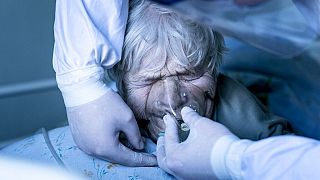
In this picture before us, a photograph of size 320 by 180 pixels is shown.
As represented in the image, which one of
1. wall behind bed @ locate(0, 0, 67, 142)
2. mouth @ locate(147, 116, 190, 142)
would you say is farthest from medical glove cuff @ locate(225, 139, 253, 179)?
wall behind bed @ locate(0, 0, 67, 142)

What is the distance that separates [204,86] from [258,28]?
38 cm

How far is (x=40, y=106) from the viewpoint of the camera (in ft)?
5.27

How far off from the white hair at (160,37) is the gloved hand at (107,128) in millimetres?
110

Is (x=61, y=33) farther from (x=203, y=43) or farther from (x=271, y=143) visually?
(x=271, y=143)

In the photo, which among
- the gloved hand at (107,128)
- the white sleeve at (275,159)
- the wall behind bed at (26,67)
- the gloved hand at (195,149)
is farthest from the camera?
the wall behind bed at (26,67)

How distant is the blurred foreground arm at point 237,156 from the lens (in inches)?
28.0

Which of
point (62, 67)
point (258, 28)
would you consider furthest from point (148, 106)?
point (258, 28)

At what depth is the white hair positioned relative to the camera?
114cm

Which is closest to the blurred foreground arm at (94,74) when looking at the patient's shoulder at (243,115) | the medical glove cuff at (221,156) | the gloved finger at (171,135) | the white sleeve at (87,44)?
the white sleeve at (87,44)

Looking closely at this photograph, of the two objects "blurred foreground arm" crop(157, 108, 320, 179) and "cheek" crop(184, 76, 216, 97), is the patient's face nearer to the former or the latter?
"cheek" crop(184, 76, 216, 97)

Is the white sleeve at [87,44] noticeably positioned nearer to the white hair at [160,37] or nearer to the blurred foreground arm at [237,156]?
the white hair at [160,37]

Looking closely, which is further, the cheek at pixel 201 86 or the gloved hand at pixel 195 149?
the cheek at pixel 201 86

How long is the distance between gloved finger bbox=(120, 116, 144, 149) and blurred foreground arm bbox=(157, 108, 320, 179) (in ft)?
0.64

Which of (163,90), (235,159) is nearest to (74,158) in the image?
(163,90)
